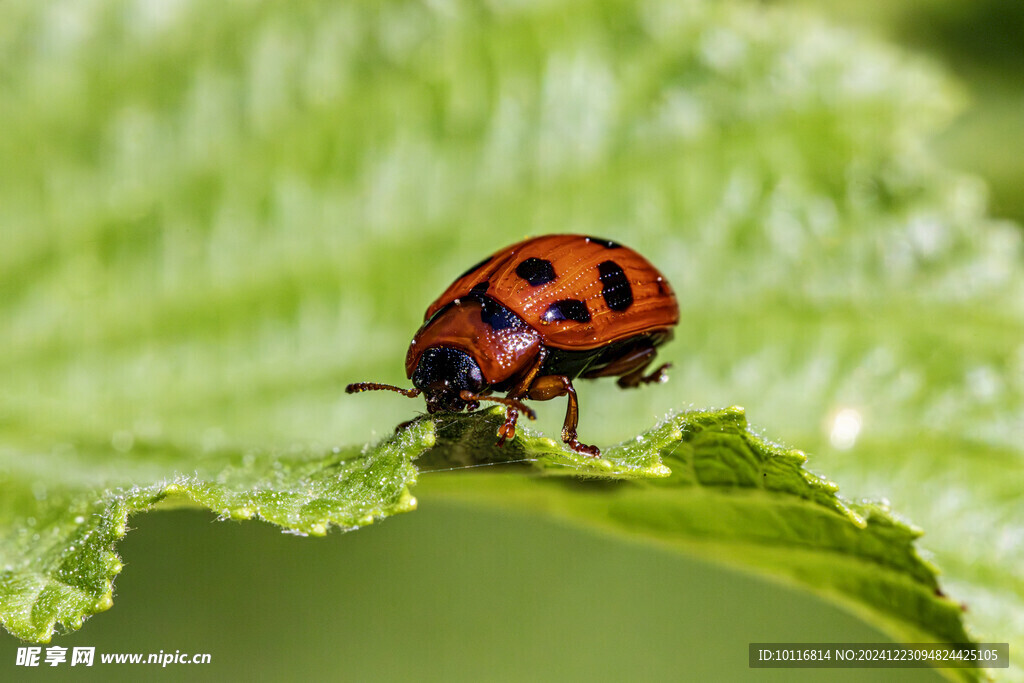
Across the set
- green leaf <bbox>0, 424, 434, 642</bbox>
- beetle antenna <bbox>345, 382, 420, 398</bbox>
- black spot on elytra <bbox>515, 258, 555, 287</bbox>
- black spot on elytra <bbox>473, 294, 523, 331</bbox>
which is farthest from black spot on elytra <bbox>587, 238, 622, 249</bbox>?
green leaf <bbox>0, 424, 434, 642</bbox>

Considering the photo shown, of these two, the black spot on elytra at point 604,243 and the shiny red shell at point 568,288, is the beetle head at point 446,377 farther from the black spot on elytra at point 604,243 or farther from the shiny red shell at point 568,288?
the black spot on elytra at point 604,243

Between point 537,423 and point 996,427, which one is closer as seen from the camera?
point 996,427

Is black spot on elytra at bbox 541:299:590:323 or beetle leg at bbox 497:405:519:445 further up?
black spot on elytra at bbox 541:299:590:323

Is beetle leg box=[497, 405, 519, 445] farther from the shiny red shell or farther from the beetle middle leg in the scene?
the beetle middle leg

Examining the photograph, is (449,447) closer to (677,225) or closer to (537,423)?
(537,423)

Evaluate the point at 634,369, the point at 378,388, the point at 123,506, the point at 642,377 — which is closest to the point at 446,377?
the point at 378,388

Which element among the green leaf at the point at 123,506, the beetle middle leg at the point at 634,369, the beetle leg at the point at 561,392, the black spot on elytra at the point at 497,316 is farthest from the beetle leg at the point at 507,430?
the beetle middle leg at the point at 634,369

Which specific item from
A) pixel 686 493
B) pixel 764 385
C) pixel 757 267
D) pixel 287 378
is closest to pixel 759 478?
pixel 686 493
